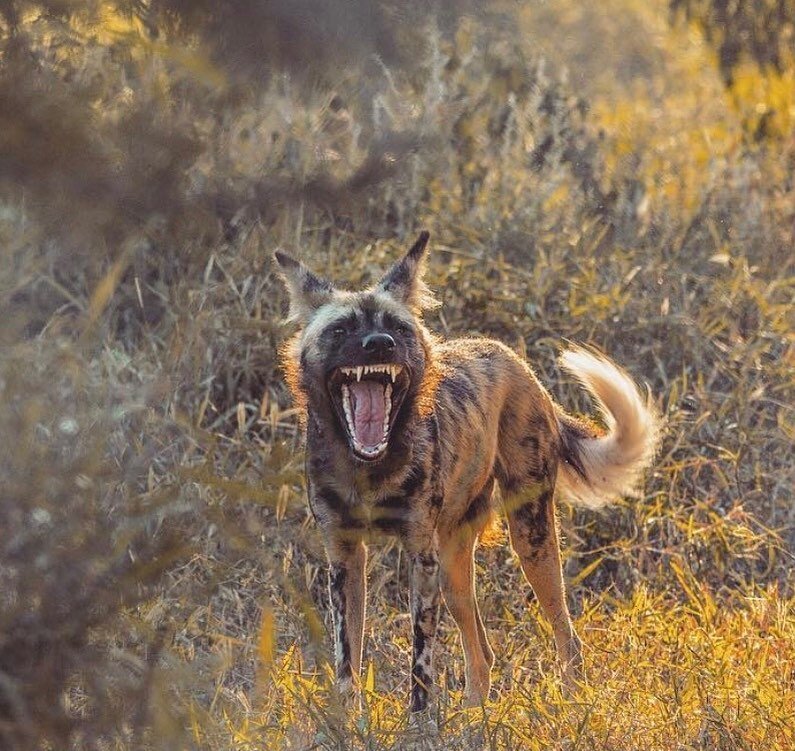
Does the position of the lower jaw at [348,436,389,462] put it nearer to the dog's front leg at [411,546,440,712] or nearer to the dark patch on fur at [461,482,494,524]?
the dog's front leg at [411,546,440,712]

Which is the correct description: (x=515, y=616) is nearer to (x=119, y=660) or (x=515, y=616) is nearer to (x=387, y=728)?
(x=387, y=728)

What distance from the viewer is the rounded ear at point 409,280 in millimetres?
5152

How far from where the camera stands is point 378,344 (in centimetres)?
477

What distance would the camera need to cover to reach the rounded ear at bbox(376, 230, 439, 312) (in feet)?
16.9

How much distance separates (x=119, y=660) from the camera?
2.49m

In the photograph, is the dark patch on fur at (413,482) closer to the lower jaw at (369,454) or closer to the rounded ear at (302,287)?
the lower jaw at (369,454)

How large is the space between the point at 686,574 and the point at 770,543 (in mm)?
395

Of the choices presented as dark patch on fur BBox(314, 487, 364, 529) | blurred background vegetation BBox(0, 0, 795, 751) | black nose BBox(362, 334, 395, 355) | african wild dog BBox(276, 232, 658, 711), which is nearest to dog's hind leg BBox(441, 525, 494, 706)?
african wild dog BBox(276, 232, 658, 711)

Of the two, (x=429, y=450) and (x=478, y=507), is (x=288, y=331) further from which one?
(x=429, y=450)

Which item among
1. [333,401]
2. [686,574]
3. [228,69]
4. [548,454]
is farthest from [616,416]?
[228,69]

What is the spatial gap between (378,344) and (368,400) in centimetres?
21

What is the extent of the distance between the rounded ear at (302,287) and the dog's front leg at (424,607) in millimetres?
933

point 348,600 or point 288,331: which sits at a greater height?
point 348,600

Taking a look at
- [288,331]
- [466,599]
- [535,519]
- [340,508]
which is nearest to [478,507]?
[535,519]
